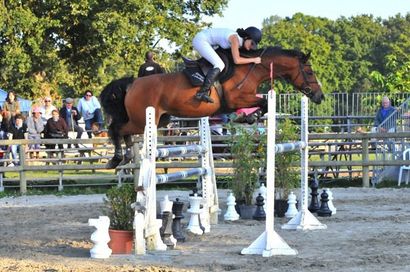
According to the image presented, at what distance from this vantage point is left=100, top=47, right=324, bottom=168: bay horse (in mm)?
8766

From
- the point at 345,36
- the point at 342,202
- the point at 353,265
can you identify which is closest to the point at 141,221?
the point at 353,265

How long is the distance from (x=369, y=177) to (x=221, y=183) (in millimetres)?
2925

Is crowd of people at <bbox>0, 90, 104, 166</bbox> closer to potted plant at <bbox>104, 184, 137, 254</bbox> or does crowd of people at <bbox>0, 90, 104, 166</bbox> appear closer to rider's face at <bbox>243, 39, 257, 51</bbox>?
rider's face at <bbox>243, 39, 257, 51</bbox>

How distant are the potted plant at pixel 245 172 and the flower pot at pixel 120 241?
298cm

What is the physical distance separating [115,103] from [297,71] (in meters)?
2.30

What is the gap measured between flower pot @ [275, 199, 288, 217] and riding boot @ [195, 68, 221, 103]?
1872mm

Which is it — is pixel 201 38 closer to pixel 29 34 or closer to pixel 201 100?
pixel 201 100

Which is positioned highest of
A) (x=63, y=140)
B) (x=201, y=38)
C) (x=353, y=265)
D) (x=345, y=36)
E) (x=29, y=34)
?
(x=345, y=36)

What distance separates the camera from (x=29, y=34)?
29.7 meters

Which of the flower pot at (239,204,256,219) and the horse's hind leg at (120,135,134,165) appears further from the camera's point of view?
the flower pot at (239,204,256,219)

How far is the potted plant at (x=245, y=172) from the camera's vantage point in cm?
978

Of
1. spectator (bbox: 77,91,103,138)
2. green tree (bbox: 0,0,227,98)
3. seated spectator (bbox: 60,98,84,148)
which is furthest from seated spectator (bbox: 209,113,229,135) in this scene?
green tree (bbox: 0,0,227,98)

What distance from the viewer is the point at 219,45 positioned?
29.3ft

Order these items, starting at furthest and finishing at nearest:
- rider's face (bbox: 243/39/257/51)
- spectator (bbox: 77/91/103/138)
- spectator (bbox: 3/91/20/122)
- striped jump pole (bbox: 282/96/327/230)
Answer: spectator (bbox: 77/91/103/138), spectator (bbox: 3/91/20/122), rider's face (bbox: 243/39/257/51), striped jump pole (bbox: 282/96/327/230)
